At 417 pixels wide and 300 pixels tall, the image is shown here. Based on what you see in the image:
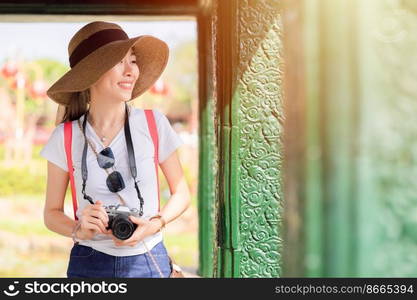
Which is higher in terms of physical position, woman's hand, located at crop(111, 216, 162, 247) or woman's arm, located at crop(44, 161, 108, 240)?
woman's arm, located at crop(44, 161, 108, 240)

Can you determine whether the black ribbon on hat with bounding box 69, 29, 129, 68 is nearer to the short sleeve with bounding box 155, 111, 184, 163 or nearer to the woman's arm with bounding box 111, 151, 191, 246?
the short sleeve with bounding box 155, 111, 184, 163

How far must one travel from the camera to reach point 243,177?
3.36 m

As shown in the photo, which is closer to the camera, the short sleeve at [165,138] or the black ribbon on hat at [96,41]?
the short sleeve at [165,138]

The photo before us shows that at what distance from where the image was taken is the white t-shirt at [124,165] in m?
2.28

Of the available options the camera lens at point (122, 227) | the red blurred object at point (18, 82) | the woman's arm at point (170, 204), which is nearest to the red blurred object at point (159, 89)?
the red blurred object at point (18, 82)

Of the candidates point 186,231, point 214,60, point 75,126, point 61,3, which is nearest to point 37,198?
point 186,231

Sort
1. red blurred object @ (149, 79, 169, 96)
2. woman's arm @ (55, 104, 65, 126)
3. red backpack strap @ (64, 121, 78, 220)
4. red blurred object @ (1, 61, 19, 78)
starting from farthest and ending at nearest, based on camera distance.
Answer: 1. red blurred object @ (1, 61, 19, 78)
2. red blurred object @ (149, 79, 169, 96)
3. woman's arm @ (55, 104, 65, 126)
4. red backpack strap @ (64, 121, 78, 220)

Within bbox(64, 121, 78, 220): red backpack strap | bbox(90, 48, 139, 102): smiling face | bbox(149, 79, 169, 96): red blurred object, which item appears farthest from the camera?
bbox(149, 79, 169, 96): red blurred object

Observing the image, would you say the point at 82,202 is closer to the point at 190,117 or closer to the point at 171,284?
the point at 171,284

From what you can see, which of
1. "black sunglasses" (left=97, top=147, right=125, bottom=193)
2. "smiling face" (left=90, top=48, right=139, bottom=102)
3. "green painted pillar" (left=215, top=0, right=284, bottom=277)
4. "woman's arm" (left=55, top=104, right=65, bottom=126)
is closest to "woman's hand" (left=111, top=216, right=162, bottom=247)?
"black sunglasses" (left=97, top=147, right=125, bottom=193)

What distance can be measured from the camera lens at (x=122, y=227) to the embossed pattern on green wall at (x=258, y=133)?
116 cm

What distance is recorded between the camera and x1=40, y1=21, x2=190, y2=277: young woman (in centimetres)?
227

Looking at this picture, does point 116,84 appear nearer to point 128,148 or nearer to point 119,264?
point 128,148

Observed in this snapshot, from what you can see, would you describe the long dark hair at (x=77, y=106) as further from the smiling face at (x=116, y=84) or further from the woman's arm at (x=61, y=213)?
the woman's arm at (x=61, y=213)
